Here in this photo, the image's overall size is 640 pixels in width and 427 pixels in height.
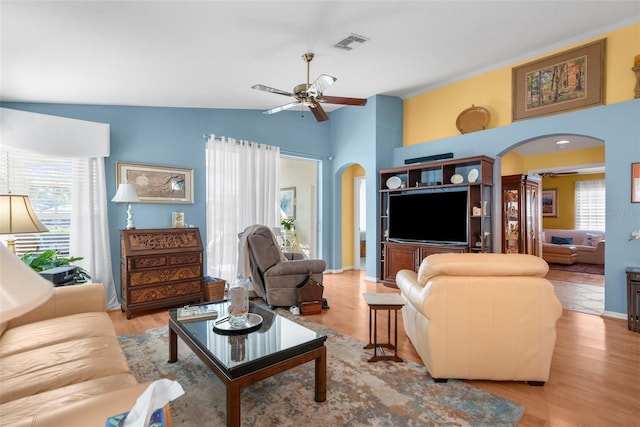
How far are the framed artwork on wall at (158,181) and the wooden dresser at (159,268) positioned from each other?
73cm

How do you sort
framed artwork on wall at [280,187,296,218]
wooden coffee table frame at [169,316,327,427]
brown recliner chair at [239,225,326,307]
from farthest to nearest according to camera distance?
framed artwork on wall at [280,187,296,218]
brown recliner chair at [239,225,326,307]
wooden coffee table frame at [169,316,327,427]

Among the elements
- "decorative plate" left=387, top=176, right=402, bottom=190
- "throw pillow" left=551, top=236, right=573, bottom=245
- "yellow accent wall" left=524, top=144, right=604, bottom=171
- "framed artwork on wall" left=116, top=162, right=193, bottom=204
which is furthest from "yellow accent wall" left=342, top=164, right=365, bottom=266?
"throw pillow" left=551, top=236, right=573, bottom=245

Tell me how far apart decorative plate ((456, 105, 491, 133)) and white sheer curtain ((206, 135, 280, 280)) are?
3.31m

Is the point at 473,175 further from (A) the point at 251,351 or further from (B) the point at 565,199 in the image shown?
(B) the point at 565,199

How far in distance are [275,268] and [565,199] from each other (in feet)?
32.4

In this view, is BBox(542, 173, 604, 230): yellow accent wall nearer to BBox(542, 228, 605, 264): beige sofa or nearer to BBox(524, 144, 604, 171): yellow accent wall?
BBox(542, 228, 605, 264): beige sofa

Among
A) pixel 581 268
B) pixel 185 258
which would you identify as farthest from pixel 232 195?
pixel 581 268

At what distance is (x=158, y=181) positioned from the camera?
4.62 meters

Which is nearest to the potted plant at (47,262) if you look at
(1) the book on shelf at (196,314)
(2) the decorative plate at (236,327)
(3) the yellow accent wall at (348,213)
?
(1) the book on shelf at (196,314)

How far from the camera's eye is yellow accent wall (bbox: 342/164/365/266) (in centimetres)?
724

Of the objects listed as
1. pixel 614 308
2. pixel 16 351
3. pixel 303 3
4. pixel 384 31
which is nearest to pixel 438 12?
pixel 384 31

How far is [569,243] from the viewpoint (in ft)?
27.9

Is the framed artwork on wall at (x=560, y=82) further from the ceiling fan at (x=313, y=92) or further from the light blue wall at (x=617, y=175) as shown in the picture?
the ceiling fan at (x=313, y=92)

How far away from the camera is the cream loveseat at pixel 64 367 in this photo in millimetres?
1059
